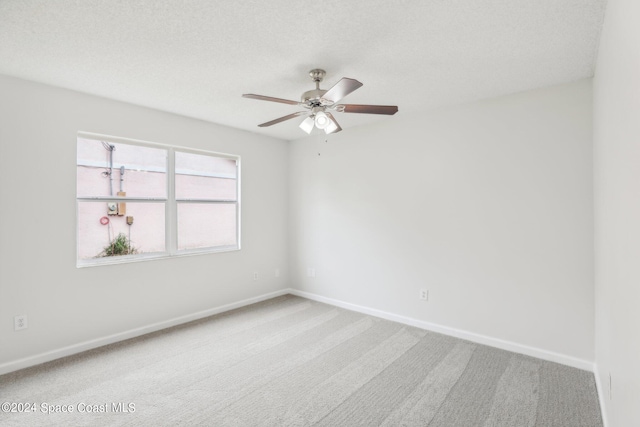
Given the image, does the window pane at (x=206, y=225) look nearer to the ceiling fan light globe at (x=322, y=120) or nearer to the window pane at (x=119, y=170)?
the window pane at (x=119, y=170)

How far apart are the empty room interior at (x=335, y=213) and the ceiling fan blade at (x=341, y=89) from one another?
0.02 m

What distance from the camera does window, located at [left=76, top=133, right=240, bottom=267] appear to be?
320cm

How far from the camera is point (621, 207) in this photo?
1.45 m

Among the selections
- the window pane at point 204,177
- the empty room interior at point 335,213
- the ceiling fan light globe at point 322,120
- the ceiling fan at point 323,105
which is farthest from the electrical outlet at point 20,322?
the ceiling fan light globe at point 322,120

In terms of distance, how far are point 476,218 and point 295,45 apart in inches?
95.6

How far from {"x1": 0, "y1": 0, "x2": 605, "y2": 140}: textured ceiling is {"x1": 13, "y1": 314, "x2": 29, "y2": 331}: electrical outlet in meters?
2.06

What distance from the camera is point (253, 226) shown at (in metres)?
4.61

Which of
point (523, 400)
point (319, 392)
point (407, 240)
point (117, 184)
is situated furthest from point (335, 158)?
point (523, 400)

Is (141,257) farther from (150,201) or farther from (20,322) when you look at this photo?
(20,322)

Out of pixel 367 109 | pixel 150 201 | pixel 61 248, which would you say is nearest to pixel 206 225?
pixel 150 201

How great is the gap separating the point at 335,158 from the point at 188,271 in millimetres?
2457

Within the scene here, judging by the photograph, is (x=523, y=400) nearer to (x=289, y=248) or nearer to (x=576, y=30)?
(x=576, y=30)

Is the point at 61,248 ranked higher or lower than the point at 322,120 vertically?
lower

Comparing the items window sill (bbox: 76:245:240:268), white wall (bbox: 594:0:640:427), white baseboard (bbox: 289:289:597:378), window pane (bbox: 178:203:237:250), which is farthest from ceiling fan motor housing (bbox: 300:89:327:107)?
white baseboard (bbox: 289:289:597:378)
